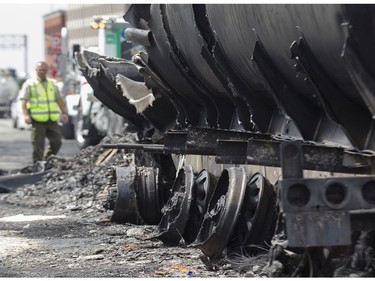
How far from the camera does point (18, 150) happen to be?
2242 centimetres

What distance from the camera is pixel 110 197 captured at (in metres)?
9.64

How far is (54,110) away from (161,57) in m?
6.06

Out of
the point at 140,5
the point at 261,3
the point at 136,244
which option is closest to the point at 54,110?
the point at 140,5

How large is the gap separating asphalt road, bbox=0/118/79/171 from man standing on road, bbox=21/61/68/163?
114 centimetres

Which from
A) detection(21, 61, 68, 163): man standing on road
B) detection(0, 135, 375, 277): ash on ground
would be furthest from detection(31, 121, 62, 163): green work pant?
detection(0, 135, 375, 277): ash on ground

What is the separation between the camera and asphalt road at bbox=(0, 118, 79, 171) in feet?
60.4

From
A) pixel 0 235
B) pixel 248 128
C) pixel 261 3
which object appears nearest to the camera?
pixel 261 3

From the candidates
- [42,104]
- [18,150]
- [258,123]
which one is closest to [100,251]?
[258,123]

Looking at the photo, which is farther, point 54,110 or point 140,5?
point 54,110

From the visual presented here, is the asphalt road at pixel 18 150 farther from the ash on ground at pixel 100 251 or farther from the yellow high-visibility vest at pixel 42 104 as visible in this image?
the ash on ground at pixel 100 251

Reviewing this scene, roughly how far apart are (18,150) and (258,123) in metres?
15.6

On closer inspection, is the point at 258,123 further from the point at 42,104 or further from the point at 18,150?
the point at 18,150

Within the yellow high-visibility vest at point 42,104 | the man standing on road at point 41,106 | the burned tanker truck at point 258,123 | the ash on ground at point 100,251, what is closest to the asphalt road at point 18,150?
the man standing on road at point 41,106

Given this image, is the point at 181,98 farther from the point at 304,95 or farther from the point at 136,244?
the point at 304,95
